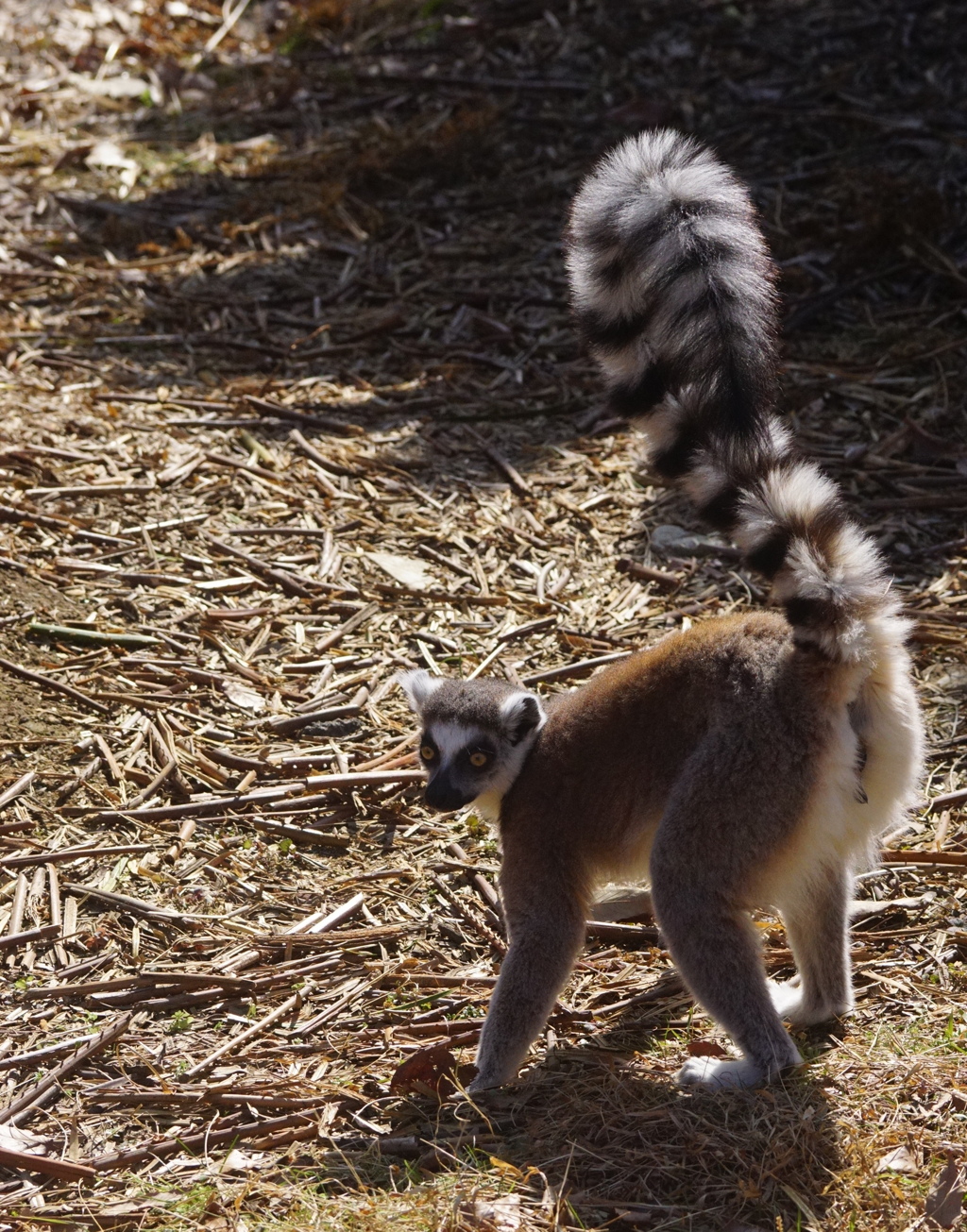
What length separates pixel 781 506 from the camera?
3.54 metres

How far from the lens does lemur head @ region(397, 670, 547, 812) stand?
13.8 ft

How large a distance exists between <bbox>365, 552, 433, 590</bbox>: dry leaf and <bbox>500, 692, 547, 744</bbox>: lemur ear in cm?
175

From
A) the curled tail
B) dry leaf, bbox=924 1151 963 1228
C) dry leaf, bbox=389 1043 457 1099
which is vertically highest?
the curled tail

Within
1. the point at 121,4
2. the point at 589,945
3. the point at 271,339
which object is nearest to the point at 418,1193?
the point at 589,945

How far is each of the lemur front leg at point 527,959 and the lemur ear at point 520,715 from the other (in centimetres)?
40

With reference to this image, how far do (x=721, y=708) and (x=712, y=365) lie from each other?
0.95m

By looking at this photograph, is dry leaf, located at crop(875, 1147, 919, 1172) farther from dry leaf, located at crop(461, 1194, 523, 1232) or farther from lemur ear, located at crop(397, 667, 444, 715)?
lemur ear, located at crop(397, 667, 444, 715)

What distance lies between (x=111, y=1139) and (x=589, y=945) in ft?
5.36

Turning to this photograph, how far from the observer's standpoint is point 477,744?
423 cm

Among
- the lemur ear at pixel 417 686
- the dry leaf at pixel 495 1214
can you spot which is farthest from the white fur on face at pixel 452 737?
the dry leaf at pixel 495 1214

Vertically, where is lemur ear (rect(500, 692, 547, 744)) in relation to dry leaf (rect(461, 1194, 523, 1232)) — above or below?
above

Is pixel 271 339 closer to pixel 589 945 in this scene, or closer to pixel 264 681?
pixel 264 681

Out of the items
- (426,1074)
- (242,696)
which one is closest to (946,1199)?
(426,1074)

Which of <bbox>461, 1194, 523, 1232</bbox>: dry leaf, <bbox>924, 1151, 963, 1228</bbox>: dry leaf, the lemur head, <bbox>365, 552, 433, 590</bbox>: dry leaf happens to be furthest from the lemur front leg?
<bbox>365, 552, 433, 590</bbox>: dry leaf
